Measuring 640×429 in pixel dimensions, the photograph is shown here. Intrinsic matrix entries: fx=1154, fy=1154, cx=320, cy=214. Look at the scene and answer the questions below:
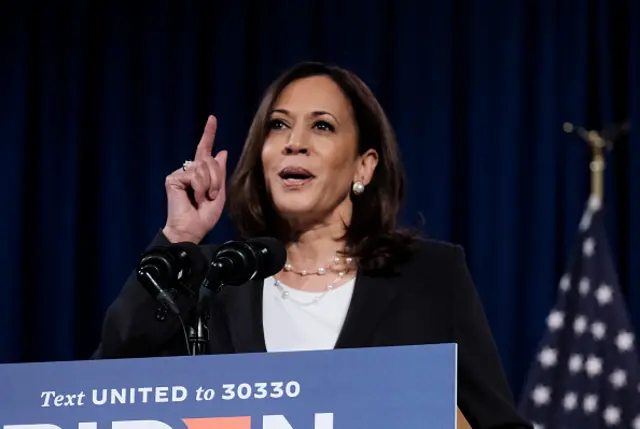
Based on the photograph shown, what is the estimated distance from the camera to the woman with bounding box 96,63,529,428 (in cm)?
200

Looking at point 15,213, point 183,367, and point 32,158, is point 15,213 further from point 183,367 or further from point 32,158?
point 183,367

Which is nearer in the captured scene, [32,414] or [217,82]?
[32,414]

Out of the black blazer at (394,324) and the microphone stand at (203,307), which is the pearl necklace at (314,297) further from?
the microphone stand at (203,307)

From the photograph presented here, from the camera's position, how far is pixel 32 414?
134cm

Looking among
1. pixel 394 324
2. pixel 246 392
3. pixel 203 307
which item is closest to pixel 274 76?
pixel 394 324

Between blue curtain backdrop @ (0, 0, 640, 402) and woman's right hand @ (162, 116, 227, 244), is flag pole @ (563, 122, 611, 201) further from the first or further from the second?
woman's right hand @ (162, 116, 227, 244)

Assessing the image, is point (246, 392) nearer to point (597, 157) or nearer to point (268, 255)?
point (268, 255)

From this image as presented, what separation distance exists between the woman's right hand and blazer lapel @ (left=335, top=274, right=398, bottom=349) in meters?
0.30

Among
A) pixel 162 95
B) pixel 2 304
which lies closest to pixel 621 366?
pixel 162 95

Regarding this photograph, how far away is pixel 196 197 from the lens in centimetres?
200

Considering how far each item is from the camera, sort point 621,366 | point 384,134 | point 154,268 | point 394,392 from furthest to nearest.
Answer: point 621,366, point 384,134, point 154,268, point 394,392

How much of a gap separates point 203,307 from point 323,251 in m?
0.70

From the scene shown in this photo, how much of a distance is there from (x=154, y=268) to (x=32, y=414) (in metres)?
0.29

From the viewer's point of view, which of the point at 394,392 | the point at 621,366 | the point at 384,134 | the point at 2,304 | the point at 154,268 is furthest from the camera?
the point at 2,304
